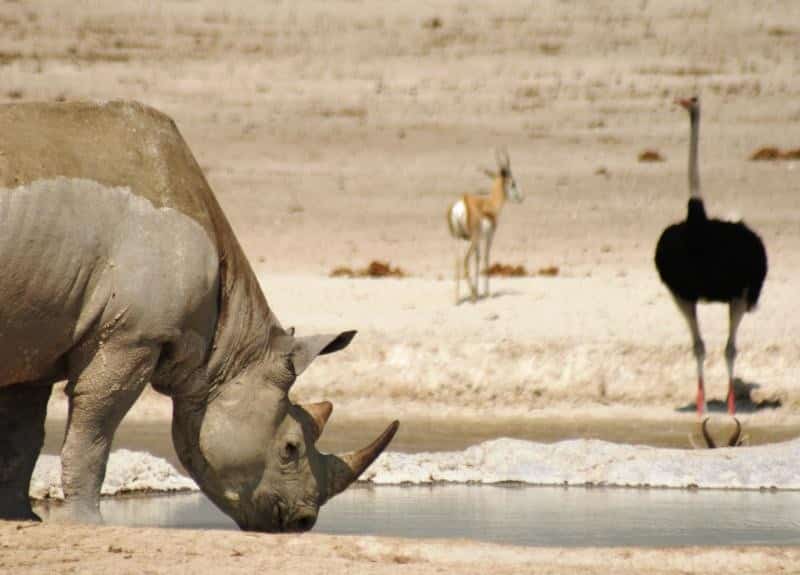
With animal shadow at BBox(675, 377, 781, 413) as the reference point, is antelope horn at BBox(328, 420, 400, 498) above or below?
above

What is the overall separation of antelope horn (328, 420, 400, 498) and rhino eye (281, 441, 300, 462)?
0.24 m

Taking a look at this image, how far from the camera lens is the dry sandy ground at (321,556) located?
7.64 meters

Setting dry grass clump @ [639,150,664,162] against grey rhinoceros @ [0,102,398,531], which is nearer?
grey rhinoceros @ [0,102,398,531]

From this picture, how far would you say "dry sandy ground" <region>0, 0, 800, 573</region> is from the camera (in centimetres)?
1622

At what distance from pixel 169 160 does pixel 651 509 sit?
11.8 ft

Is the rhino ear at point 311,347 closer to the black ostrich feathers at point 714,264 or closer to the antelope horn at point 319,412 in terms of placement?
the antelope horn at point 319,412

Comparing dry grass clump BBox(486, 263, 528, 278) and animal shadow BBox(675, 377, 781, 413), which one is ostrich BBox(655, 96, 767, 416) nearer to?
animal shadow BBox(675, 377, 781, 413)

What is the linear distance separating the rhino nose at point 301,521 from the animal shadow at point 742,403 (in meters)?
7.43

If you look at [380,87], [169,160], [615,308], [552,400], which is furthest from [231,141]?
[169,160]

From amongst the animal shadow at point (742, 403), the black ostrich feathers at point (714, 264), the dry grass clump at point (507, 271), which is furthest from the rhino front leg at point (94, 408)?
the dry grass clump at point (507, 271)

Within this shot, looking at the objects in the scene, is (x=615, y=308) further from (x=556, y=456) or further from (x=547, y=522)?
(x=547, y=522)

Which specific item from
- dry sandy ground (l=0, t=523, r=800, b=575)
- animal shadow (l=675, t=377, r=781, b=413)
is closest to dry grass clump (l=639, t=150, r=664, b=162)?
animal shadow (l=675, t=377, r=781, b=413)

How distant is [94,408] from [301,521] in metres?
1.17

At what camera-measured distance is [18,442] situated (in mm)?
9195
